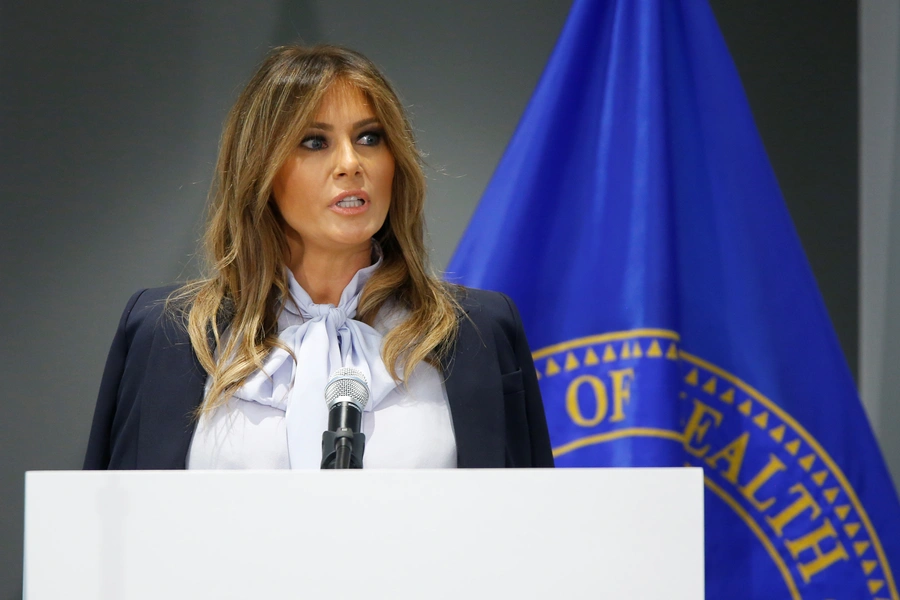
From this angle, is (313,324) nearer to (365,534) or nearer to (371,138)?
(371,138)

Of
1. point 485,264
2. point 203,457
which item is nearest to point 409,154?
point 485,264

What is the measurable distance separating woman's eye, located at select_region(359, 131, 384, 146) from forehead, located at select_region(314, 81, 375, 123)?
3 centimetres

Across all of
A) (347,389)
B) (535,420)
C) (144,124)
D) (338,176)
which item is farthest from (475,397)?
(144,124)

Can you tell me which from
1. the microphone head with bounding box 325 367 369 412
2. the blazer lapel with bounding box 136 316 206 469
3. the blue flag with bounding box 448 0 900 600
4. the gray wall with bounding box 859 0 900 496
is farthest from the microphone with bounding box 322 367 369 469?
the gray wall with bounding box 859 0 900 496

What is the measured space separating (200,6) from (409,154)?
0.87 meters

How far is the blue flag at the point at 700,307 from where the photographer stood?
1.69 meters

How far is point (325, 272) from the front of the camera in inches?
60.4

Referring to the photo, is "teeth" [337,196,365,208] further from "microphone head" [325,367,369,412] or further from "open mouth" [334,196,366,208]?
"microphone head" [325,367,369,412]

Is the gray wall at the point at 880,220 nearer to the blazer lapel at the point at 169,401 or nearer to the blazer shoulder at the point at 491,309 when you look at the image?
the blazer shoulder at the point at 491,309

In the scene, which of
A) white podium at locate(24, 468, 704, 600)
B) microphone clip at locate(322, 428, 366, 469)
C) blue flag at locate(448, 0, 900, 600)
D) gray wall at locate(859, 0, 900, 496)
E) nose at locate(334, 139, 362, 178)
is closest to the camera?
white podium at locate(24, 468, 704, 600)

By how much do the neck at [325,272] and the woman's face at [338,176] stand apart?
4cm

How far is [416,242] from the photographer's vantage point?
1.56 m

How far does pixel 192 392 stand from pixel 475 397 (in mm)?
397

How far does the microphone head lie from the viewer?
0.92 metres
